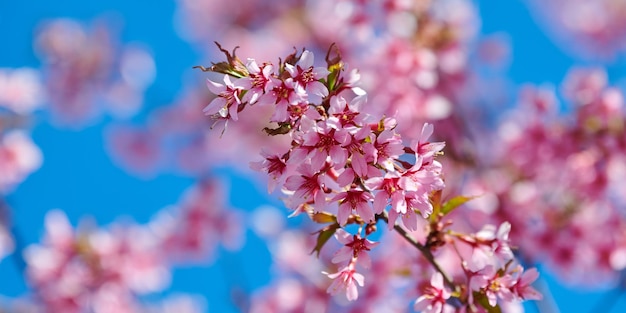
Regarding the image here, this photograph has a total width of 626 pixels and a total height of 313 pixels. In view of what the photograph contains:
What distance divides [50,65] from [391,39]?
→ 5109 millimetres

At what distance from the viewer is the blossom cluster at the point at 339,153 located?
2.12m

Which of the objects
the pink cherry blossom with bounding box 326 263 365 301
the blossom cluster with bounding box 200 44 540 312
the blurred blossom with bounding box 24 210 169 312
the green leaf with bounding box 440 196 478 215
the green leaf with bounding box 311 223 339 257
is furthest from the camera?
the blurred blossom with bounding box 24 210 169 312

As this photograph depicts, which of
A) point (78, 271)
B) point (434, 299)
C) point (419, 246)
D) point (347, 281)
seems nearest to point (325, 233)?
point (347, 281)

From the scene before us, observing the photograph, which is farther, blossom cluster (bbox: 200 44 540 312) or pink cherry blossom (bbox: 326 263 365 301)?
pink cherry blossom (bbox: 326 263 365 301)

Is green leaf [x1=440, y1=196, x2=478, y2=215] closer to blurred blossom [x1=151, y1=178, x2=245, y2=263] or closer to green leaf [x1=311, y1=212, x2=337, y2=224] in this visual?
green leaf [x1=311, y1=212, x2=337, y2=224]

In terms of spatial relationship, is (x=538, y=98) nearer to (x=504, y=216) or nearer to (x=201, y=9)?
(x=504, y=216)

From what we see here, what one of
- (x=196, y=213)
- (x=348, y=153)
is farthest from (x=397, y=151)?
(x=196, y=213)

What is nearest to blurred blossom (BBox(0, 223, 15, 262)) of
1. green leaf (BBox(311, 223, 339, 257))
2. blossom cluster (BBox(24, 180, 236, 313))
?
blossom cluster (BBox(24, 180, 236, 313))

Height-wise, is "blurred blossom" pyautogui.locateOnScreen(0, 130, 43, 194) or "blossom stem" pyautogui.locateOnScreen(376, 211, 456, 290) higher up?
"blurred blossom" pyautogui.locateOnScreen(0, 130, 43, 194)

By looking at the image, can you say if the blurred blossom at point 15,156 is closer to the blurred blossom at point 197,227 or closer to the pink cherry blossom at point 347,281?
the blurred blossom at point 197,227

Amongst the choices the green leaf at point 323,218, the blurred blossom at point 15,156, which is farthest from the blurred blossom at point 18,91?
the green leaf at point 323,218

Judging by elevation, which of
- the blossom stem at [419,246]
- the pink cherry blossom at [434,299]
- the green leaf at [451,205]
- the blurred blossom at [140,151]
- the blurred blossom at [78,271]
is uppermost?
the blurred blossom at [140,151]

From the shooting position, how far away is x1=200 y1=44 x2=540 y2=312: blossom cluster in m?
2.12

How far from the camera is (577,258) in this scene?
4.86 metres
